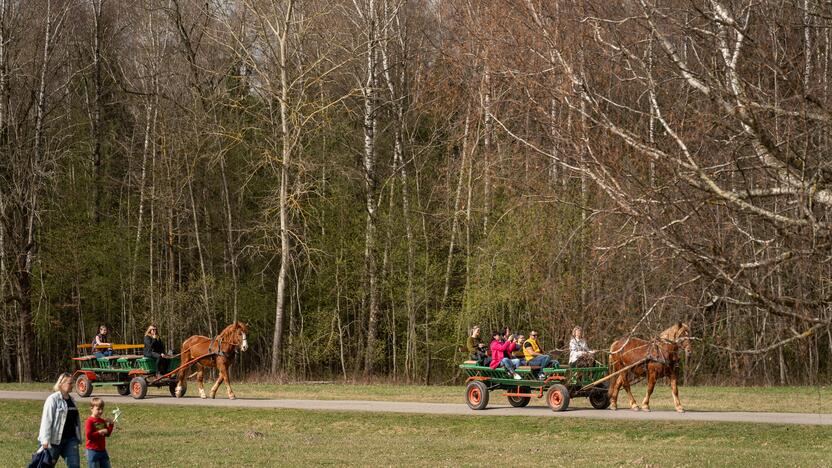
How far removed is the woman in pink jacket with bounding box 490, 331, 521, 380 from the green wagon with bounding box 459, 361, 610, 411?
121 mm

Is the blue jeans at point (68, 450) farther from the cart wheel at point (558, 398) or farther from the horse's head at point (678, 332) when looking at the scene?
the cart wheel at point (558, 398)

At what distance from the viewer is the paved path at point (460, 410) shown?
69.8 feet

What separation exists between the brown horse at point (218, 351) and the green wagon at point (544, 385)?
606 centimetres

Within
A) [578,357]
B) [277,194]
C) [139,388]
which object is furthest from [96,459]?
[277,194]

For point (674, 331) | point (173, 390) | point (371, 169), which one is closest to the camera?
point (674, 331)

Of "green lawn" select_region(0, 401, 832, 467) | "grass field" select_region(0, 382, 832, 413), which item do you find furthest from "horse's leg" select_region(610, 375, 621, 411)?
"green lawn" select_region(0, 401, 832, 467)

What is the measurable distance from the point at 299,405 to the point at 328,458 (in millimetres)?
9099

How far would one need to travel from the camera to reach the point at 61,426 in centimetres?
1329

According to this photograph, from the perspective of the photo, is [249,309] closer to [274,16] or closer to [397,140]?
[397,140]

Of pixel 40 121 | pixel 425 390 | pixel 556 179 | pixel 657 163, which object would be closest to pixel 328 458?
pixel 556 179

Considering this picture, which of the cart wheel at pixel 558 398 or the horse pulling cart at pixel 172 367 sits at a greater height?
the horse pulling cart at pixel 172 367

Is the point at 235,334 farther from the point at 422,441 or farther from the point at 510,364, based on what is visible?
the point at 422,441

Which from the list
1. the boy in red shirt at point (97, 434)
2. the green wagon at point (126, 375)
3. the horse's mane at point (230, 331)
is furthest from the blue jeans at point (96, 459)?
the green wagon at point (126, 375)

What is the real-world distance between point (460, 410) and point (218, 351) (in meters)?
6.96
